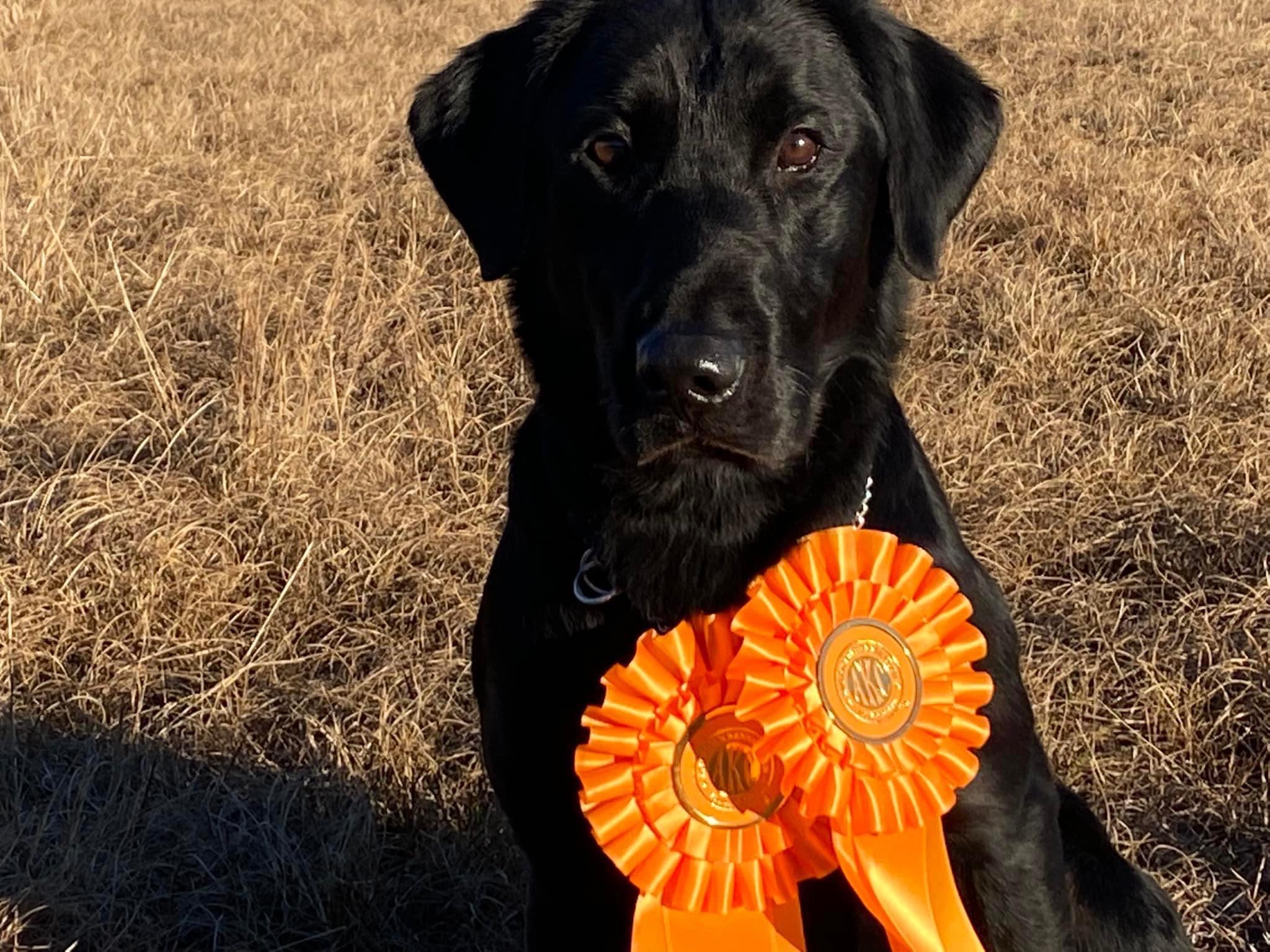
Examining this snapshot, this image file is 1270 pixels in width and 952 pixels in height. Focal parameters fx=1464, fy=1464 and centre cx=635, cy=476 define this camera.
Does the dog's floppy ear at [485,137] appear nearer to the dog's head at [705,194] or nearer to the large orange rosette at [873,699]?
the dog's head at [705,194]

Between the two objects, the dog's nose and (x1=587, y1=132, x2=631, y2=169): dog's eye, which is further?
(x1=587, y1=132, x2=631, y2=169): dog's eye

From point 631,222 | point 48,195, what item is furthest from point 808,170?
point 48,195

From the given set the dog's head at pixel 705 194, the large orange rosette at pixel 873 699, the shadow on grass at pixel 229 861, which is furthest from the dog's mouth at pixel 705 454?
the shadow on grass at pixel 229 861

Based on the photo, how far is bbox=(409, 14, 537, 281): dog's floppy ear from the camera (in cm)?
221

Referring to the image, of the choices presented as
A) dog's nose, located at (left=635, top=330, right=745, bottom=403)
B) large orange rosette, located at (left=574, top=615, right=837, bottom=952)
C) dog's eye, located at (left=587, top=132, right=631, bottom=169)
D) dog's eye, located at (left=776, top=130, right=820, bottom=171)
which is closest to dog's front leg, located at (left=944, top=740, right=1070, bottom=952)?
large orange rosette, located at (left=574, top=615, right=837, bottom=952)

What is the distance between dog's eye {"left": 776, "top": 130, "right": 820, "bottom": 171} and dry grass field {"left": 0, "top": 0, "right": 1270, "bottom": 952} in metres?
1.39

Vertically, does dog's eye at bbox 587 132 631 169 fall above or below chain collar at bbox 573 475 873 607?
above

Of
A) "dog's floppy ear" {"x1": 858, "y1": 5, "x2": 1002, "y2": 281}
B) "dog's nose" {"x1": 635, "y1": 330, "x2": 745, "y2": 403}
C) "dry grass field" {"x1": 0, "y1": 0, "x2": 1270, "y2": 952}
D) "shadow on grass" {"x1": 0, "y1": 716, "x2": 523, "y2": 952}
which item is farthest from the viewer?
"dry grass field" {"x1": 0, "y1": 0, "x2": 1270, "y2": 952}

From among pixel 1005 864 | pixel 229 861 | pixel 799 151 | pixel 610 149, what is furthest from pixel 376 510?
pixel 1005 864

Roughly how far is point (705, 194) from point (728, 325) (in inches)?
9.5

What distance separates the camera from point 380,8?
35.0 feet

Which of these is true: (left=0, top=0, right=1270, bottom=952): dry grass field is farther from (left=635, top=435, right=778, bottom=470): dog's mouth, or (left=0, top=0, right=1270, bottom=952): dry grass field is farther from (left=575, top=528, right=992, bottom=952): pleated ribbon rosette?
(left=635, top=435, right=778, bottom=470): dog's mouth

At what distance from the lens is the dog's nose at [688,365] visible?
1.85m

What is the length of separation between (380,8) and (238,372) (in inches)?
290
